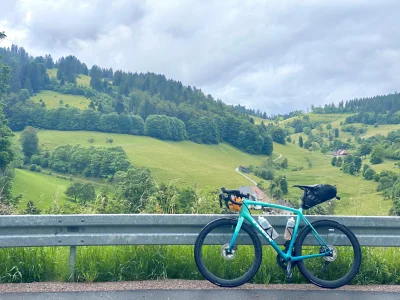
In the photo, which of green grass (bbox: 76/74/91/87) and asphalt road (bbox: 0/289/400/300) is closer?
asphalt road (bbox: 0/289/400/300)

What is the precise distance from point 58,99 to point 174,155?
→ 58.0 m

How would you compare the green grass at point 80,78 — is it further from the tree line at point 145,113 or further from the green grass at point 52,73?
the tree line at point 145,113

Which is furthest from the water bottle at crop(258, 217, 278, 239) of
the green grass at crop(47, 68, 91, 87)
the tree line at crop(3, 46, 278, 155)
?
the green grass at crop(47, 68, 91, 87)

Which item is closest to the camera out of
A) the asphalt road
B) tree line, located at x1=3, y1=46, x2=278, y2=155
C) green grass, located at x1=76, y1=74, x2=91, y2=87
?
the asphalt road

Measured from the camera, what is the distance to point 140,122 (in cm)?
13500

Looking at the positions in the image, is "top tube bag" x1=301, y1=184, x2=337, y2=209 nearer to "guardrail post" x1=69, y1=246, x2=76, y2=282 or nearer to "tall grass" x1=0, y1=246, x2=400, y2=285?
"tall grass" x1=0, y1=246, x2=400, y2=285

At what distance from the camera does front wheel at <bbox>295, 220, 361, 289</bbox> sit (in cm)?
481

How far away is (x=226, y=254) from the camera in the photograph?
16.3 feet

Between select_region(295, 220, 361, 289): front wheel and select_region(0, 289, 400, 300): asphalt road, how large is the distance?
183mm

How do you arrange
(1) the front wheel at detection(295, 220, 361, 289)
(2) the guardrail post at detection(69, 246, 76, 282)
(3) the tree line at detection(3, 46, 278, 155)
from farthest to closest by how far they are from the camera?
(3) the tree line at detection(3, 46, 278, 155), (2) the guardrail post at detection(69, 246, 76, 282), (1) the front wheel at detection(295, 220, 361, 289)

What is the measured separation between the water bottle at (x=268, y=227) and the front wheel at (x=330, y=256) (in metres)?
0.27

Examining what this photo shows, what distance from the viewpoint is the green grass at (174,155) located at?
99.7m

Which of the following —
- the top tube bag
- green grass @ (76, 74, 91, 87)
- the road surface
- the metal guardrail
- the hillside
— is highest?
green grass @ (76, 74, 91, 87)

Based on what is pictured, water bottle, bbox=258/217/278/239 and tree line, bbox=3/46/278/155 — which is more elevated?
tree line, bbox=3/46/278/155
